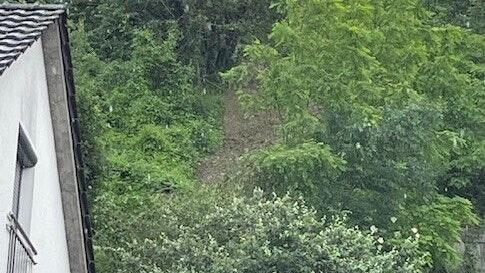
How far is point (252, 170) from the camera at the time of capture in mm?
16250

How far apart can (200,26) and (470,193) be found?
9.34m

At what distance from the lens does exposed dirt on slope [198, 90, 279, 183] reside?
73.9ft

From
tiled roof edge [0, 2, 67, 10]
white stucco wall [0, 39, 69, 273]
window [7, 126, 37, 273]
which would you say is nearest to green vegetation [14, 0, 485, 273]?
white stucco wall [0, 39, 69, 273]

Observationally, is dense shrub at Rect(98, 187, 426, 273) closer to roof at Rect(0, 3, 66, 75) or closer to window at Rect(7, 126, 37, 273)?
window at Rect(7, 126, 37, 273)

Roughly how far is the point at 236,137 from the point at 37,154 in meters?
17.6

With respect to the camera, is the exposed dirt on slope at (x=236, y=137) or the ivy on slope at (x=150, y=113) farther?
the exposed dirt on slope at (x=236, y=137)

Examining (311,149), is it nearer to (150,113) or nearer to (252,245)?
(252,245)

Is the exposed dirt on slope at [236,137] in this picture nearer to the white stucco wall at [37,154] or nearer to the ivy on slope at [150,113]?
the ivy on slope at [150,113]

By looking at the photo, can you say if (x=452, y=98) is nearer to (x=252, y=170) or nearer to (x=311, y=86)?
(x=311, y=86)

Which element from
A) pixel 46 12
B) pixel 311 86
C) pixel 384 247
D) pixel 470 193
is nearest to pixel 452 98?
pixel 470 193

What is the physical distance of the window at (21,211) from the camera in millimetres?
5836

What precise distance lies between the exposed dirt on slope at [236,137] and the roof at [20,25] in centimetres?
1495

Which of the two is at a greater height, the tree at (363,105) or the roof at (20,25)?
the roof at (20,25)

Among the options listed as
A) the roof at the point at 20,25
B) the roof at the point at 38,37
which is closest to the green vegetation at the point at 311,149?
the roof at the point at 38,37
